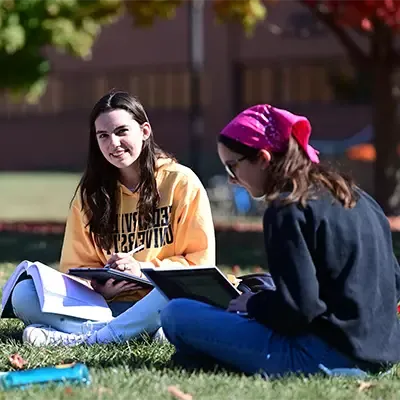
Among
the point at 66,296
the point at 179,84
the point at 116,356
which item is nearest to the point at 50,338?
the point at 66,296

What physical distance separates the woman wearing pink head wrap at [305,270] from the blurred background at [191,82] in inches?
368

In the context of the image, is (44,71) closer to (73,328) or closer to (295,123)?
(73,328)

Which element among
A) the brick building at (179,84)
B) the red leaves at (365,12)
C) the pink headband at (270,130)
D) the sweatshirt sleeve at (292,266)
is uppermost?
the red leaves at (365,12)

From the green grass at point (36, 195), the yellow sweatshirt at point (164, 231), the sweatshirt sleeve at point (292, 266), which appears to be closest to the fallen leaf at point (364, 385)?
the sweatshirt sleeve at point (292, 266)

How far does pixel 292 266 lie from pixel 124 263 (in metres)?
1.41

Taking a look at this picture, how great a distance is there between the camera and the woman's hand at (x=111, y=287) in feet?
17.6

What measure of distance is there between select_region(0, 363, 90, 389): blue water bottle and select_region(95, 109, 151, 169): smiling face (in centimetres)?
144

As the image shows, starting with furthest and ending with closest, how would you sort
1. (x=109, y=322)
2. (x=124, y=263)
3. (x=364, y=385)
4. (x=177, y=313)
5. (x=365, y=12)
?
(x=365, y=12) → (x=109, y=322) → (x=124, y=263) → (x=177, y=313) → (x=364, y=385)

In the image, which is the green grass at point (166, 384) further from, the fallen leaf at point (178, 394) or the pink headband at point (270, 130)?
the pink headband at point (270, 130)

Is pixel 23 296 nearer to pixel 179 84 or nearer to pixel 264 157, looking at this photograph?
pixel 264 157

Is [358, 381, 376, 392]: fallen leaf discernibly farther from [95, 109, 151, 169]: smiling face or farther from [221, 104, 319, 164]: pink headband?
[95, 109, 151, 169]: smiling face

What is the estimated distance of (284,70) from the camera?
33188mm

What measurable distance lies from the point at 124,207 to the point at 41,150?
32302mm

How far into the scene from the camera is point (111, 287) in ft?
17.7
